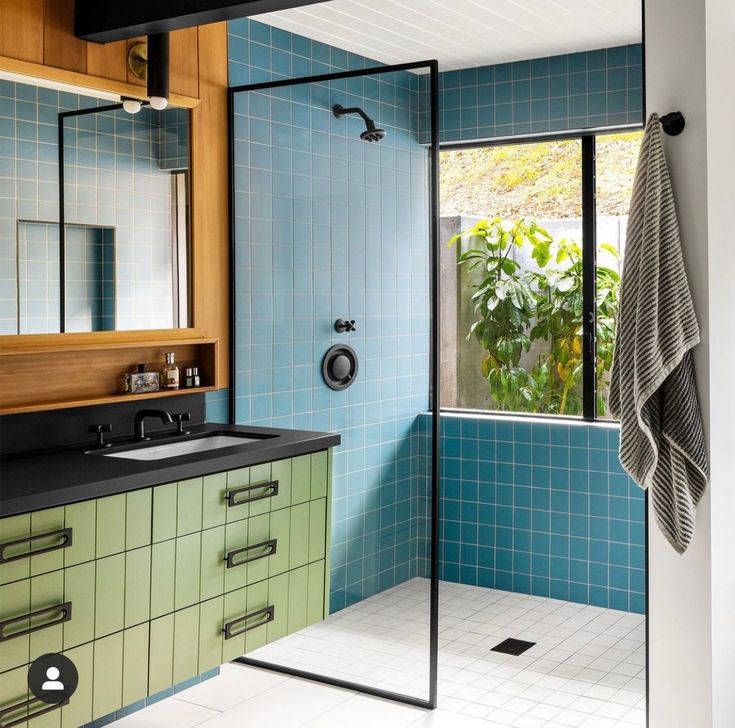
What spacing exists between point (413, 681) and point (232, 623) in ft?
2.94

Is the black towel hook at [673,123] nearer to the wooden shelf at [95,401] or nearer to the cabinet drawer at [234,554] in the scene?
the cabinet drawer at [234,554]

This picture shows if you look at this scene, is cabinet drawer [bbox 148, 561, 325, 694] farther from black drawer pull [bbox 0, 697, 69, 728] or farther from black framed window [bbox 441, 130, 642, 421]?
black framed window [bbox 441, 130, 642, 421]

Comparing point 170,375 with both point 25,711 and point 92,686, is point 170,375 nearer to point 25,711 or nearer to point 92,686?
point 92,686

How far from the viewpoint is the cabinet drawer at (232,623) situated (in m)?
2.66

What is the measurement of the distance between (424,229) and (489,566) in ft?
6.56

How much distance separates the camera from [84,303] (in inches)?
120

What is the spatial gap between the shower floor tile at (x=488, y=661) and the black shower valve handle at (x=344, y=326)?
0.93 metres

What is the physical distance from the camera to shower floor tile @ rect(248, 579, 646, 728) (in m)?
3.32

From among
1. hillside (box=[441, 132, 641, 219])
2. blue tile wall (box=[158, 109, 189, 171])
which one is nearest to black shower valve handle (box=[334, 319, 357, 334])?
blue tile wall (box=[158, 109, 189, 171])

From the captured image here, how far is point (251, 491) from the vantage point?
290cm

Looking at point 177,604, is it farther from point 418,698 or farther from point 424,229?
point 424,229

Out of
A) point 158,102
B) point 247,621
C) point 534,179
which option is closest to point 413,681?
point 247,621

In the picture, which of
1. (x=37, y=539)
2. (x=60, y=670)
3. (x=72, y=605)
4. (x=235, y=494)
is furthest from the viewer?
(x=235, y=494)

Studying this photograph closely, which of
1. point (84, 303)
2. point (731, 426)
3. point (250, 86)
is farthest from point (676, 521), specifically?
point (250, 86)
